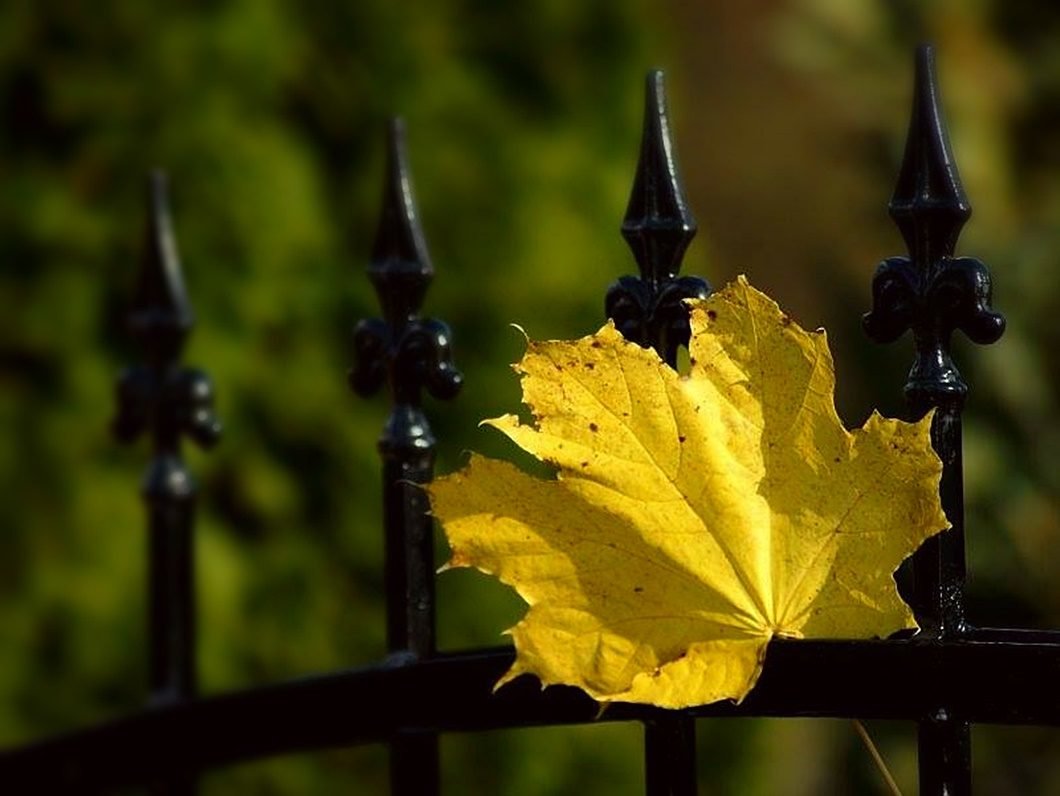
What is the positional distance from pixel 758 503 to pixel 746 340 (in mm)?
108

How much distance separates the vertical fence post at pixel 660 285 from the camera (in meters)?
1.23

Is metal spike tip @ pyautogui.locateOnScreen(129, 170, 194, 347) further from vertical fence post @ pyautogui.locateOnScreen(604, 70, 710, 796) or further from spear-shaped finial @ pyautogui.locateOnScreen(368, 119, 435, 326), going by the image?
vertical fence post @ pyautogui.locateOnScreen(604, 70, 710, 796)

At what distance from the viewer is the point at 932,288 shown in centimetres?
118

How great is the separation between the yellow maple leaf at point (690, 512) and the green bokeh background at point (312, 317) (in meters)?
1.81

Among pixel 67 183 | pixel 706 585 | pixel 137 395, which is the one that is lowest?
pixel 706 585

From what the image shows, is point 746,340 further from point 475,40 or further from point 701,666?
point 475,40

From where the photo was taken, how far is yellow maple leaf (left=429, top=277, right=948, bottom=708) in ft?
3.43

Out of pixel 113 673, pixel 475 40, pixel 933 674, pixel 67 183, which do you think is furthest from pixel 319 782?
pixel 933 674

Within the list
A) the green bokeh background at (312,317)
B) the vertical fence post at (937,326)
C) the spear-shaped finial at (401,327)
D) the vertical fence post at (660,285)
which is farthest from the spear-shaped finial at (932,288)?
the green bokeh background at (312,317)

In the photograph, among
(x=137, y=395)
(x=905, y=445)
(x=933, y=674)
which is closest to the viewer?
(x=905, y=445)

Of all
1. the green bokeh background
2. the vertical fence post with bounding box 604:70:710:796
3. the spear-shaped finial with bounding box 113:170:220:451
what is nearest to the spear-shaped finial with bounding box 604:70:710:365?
the vertical fence post with bounding box 604:70:710:796

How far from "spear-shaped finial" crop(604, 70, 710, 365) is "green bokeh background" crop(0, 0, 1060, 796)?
164cm

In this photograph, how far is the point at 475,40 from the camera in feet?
10.3

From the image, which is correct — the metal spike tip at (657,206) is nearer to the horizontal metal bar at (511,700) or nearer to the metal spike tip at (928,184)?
the metal spike tip at (928,184)
